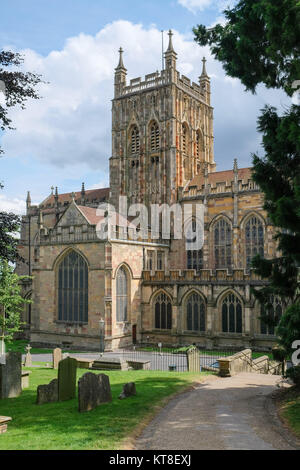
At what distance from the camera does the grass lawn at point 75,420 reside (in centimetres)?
871

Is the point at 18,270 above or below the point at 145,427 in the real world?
above

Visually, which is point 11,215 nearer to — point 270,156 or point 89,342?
point 270,156

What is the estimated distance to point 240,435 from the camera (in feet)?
30.8

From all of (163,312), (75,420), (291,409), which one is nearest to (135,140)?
(163,312)

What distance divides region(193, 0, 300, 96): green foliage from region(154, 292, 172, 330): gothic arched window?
21.1m

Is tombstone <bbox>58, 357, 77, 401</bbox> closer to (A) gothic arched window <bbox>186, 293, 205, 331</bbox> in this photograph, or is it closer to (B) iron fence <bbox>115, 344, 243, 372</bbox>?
(B) iron fence <bbox>115, 344, 243, 372</bbox>

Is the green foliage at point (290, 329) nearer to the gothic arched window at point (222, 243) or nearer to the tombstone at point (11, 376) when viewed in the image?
the tombstone at point (11, 376)

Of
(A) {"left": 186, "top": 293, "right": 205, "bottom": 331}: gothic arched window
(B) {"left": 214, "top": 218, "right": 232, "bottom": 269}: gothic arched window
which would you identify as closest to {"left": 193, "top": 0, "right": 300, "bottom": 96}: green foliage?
(A) {"left": 186, "top": 293, "right": 205, "bottom": 331}: gothic arched window

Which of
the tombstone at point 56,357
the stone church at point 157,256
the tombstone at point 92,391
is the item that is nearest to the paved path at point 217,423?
the tombstone at point 92,391

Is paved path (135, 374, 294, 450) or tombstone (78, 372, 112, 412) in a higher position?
tombstone (78, 372, 112, 412)

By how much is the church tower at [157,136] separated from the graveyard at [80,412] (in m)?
27.5

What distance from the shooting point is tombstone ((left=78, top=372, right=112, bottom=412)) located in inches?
455
